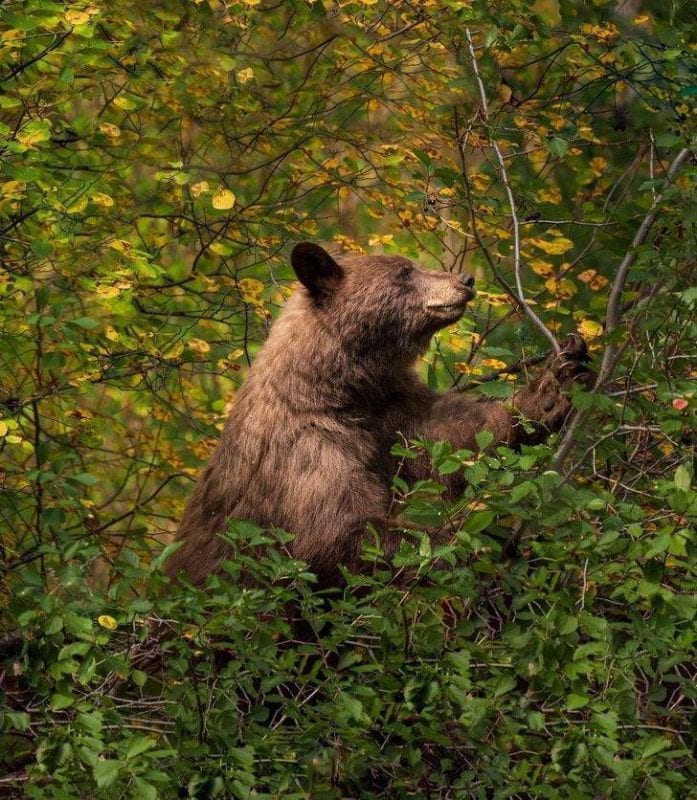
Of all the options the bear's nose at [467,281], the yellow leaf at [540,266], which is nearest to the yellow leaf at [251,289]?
the bear's nose at [467,281]

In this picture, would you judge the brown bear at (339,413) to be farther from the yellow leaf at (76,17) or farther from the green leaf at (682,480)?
the green leaf at (682,480)

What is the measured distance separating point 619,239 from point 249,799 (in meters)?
2.16

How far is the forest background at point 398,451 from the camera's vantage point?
12.8ft

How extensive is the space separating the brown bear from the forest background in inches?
8.7

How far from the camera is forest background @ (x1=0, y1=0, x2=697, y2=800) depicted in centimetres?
391

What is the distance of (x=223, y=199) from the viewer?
6320 millimetres

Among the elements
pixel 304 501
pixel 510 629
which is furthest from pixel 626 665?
pixel 304 501

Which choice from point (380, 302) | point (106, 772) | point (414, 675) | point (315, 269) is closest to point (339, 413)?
point (380, 302)

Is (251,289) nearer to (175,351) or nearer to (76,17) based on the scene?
(175,351)

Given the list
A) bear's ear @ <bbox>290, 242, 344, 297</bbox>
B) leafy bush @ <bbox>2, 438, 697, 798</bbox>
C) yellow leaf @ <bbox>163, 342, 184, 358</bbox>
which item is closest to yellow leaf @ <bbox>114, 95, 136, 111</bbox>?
bear's ear @ <bbox>290, 242, 344, 297</bbox>

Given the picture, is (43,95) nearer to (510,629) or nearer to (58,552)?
(58,552)

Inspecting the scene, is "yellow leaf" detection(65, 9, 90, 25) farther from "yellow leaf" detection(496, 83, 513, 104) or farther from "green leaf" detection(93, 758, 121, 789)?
"green leaf" detection(93, 758, 121, 789)

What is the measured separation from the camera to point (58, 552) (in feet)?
13.5

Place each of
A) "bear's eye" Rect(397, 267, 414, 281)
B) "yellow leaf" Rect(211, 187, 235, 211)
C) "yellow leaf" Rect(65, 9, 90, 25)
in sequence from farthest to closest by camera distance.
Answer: "bear's eye" Rect(397, 267, 414, 281) → "yellow leaf" Rect(211, 187, 235, 211) → "yellow leaf" Rect(65, 9, 90, 25)
